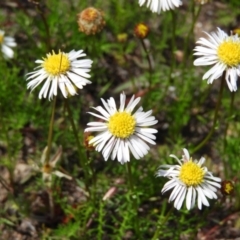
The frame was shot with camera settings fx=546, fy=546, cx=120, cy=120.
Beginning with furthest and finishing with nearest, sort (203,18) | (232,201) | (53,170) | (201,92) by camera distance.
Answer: (203,18)
(201,92)
(232,201)
(53,170)

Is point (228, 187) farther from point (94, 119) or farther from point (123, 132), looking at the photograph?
point (94, 119)

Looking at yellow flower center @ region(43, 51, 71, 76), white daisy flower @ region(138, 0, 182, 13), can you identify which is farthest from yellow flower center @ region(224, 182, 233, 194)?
white daisy flower @ region(138, 0, 182, 13)

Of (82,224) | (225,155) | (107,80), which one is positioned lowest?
(82,224)

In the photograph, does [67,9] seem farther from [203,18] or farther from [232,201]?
[232,201]

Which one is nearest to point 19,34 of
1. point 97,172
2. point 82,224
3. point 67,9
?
point 67,9

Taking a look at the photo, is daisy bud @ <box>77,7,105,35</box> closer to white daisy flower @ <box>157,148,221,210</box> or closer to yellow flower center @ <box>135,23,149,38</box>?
yellow flower center @ <box>135,23,149,38</box>

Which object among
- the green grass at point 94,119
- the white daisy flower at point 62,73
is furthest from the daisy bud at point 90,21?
the white daisy flower at point 62,73

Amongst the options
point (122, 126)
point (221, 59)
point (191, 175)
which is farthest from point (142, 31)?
point (191, 175)
